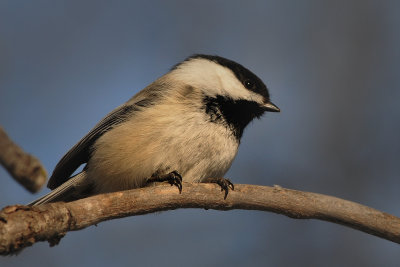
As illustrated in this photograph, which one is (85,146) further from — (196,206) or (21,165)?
(21,165)

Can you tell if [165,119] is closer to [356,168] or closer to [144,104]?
[144,104]

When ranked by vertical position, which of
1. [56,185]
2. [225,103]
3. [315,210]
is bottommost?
[56,185]

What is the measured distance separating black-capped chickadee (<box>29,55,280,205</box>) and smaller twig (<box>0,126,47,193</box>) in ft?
3.75

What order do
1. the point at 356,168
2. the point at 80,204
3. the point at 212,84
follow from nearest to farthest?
the point at 80,204 → the point at 212,84 → the point at 356,168

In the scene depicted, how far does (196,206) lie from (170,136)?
1.51 ft

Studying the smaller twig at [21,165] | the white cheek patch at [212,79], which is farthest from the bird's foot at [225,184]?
the smaller twig at [21,165]

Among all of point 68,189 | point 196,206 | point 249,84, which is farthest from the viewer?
point 249,84

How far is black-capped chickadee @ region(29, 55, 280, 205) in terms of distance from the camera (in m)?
2.72

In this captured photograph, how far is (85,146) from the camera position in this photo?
305cm

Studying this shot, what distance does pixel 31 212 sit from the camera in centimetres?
182

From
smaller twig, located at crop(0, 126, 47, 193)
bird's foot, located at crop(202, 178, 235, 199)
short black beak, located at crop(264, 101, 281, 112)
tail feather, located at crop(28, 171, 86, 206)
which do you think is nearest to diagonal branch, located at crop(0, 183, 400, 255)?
bird's foot, located at crop(202, 178, 235, 199)

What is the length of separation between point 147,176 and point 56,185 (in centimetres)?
62

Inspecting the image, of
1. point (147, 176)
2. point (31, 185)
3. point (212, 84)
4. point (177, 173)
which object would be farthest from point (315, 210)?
point (31, 185)

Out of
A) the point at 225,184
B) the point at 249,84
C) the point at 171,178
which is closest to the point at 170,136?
the point at 171,178
